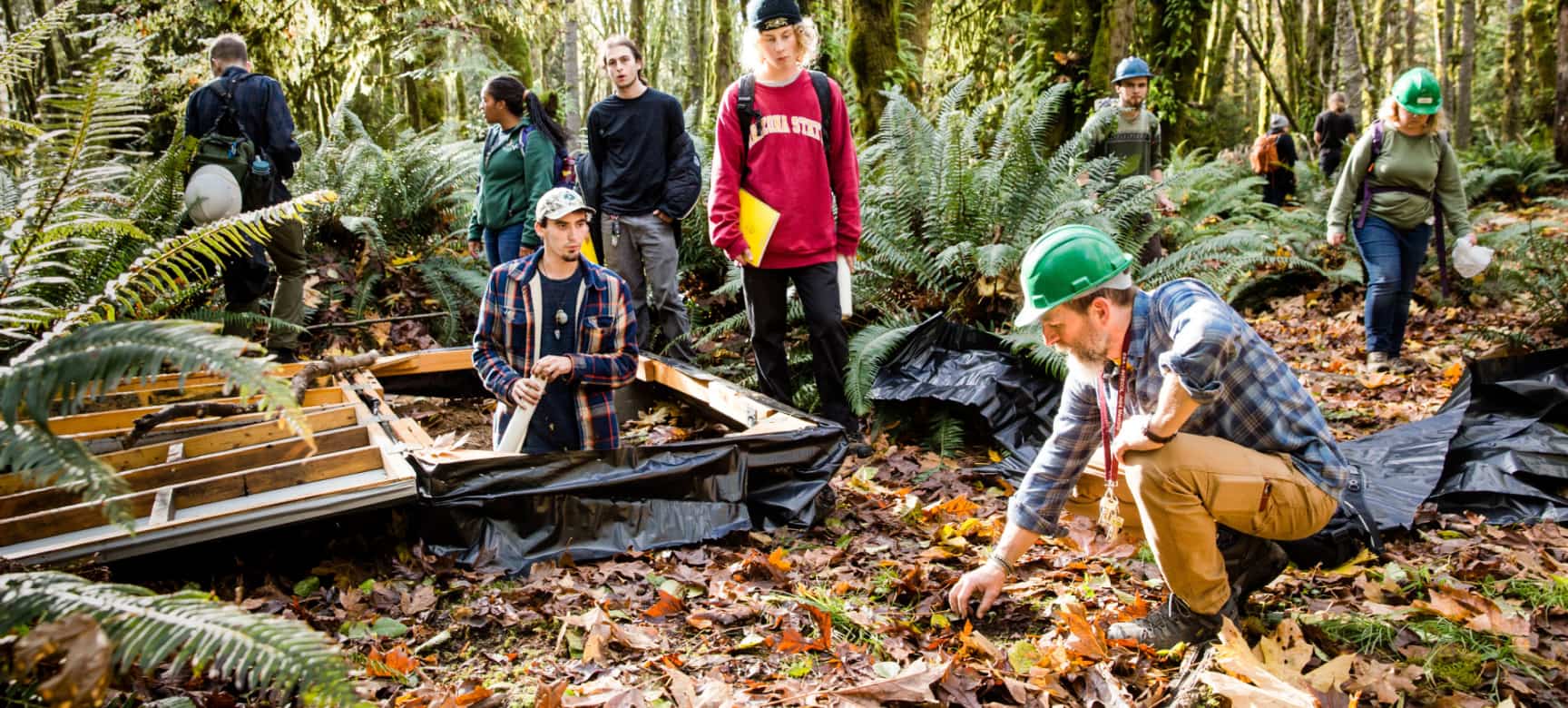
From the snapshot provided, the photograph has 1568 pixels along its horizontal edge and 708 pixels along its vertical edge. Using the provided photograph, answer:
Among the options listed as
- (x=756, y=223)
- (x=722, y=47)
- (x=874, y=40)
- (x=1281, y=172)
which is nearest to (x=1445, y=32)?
(x=1281, y=172)

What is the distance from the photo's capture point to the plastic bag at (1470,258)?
518cm

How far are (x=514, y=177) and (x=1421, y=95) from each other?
16.6 ft

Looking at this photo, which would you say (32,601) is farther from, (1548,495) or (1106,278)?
(1548,495)

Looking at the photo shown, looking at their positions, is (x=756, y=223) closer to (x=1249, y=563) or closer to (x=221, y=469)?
(x=221, y=469)

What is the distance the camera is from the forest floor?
225 cm

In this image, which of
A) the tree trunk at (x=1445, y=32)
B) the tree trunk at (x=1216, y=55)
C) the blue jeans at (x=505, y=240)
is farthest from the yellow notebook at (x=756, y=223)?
the tree trunk at (x=1445, y=32)

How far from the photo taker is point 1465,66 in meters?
15.3

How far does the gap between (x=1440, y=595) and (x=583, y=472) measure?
272 cm

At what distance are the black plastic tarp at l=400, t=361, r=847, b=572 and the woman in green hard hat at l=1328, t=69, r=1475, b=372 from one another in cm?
383

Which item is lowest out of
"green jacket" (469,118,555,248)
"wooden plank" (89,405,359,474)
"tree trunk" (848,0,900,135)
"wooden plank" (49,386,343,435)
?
"wooden plank" (89,405,359,474)

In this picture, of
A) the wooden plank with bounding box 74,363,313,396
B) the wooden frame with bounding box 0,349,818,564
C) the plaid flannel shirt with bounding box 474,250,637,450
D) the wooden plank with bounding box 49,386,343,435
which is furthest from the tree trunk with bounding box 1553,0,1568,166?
the wooden plank with bounding box 49,386,343,435

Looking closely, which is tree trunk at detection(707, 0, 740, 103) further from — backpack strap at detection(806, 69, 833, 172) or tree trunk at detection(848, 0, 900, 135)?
backpack strap at detection(806, 69, 833, 172)

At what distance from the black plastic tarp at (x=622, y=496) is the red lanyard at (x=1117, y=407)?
134cm

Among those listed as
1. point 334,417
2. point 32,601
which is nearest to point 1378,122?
point 334,417
